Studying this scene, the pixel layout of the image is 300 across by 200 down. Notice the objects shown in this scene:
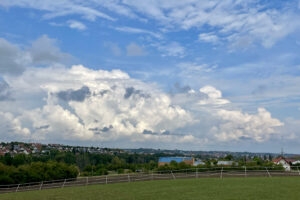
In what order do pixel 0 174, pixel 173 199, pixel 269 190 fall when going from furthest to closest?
pixel 0 174
pixel 269 190
pixel 173 199

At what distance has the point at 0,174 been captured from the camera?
52969 millimetres

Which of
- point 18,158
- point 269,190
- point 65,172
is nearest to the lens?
point 269,190

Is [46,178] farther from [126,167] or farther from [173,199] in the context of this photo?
[126,167]

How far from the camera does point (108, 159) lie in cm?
14988

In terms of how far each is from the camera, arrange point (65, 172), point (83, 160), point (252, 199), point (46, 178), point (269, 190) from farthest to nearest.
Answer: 1. point (83, 160)
2. point (65, 172)
3. point (46, 178)
4. point (269, 190)
5. point (252, 199)

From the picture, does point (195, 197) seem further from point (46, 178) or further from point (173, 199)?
point (46, 178)

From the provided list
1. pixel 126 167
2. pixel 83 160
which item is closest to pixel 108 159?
pixel 83 160

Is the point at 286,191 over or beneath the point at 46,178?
over

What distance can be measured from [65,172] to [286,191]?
158 feet

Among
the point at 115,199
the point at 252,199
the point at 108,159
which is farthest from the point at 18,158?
the point at 252,199

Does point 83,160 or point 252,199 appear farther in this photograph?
point 83,160

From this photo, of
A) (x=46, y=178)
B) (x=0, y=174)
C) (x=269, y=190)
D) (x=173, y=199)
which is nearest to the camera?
(x=173, y=199)

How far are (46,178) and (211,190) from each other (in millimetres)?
41845

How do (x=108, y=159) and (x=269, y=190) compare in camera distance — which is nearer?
(x=269, y=190)
